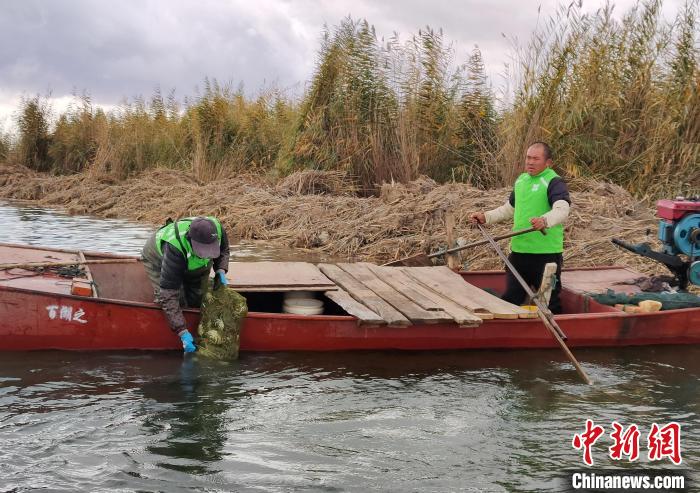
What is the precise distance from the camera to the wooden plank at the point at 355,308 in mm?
5926

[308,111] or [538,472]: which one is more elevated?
[308,111]

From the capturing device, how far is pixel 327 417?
5.01 m

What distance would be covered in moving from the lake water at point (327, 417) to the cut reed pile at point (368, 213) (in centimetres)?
311

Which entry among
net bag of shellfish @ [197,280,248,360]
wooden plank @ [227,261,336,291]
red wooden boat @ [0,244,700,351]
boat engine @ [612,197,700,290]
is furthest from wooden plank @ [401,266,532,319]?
net bag of shellfish @ [197,280,248,360]

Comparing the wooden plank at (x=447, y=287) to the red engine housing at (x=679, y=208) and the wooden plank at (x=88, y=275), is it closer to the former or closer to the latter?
the red engine housing at (x=679, y=208)

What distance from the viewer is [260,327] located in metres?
6.12

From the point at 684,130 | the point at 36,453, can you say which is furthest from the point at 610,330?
the point at 684,130

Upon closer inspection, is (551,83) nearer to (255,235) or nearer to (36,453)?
(255,235)

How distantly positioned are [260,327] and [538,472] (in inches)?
104

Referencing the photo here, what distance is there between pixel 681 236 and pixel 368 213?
17.9 feet

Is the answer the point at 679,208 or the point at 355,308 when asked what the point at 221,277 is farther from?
the point at 679,208

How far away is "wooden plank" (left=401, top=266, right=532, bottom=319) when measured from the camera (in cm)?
631

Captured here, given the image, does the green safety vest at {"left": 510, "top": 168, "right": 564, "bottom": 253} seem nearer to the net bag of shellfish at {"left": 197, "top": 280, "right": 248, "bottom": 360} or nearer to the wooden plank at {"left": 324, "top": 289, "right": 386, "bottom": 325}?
the wooden plank at {"left": 324, "top": 289, "right": 386, "bottom": 325}

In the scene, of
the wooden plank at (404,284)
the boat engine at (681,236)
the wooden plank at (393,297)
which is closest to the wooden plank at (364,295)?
the wooden plank at (393,297)
